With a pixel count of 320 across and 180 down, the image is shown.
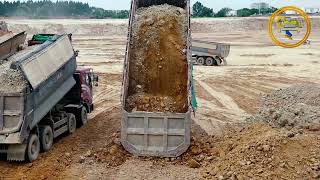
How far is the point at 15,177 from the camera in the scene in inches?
440

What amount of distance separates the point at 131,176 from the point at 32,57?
4016 mm

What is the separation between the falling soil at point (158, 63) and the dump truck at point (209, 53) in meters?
16.9

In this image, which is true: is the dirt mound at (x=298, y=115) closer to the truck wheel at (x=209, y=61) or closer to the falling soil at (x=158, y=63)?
the falling soil at (x=158, y=63)

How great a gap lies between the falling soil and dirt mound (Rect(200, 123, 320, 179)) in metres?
2.17

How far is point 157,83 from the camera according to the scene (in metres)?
14.0

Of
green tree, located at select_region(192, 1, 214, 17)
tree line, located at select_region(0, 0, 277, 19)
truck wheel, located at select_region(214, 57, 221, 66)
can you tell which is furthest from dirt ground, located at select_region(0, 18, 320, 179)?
green tree, located at select_region(192, 1, 214, 17)

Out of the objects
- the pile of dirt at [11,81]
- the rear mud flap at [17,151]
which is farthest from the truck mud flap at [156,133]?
the pile of dirt at [11,81]

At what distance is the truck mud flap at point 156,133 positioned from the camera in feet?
39.6

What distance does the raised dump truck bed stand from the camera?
47.3ft

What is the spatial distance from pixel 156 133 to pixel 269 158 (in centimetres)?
298

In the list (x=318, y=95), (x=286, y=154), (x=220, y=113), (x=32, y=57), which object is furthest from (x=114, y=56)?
(x=286, y=154)

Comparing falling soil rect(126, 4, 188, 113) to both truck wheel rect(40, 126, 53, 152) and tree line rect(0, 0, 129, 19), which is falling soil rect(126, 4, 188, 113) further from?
tree line rect(0, 0, 129, 19)

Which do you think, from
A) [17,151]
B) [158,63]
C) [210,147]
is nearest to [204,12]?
[158,63]

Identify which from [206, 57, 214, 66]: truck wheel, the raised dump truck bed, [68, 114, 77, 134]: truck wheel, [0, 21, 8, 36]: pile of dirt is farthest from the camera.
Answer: [206, 57, 214, 66]: truck wheel
